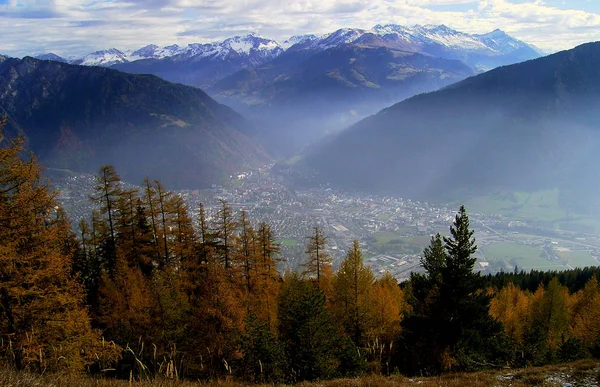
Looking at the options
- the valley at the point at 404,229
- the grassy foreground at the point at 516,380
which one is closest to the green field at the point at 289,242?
the valley at the point at 404,229

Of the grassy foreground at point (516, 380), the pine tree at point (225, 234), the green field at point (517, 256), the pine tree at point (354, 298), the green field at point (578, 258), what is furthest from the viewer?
the green field at point (578, 258)

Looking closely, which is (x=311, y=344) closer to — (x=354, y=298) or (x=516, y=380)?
(x=354, y=298)

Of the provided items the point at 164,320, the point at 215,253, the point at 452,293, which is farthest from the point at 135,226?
the point at 452,293

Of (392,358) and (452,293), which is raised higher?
(452,293)

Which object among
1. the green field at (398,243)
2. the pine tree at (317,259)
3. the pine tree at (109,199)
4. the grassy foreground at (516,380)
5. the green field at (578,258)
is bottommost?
the green field at (578,258)

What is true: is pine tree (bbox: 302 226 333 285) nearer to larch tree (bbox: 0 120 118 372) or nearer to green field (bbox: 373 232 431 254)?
larch tree (bbox: 0 120 118 372)

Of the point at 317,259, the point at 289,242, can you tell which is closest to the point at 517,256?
the point at 289,242

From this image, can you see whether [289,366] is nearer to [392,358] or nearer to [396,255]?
[392,358]

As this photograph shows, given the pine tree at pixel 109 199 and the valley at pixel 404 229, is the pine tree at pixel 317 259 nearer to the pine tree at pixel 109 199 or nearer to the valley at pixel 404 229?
the pine tree at pixel 109 199
